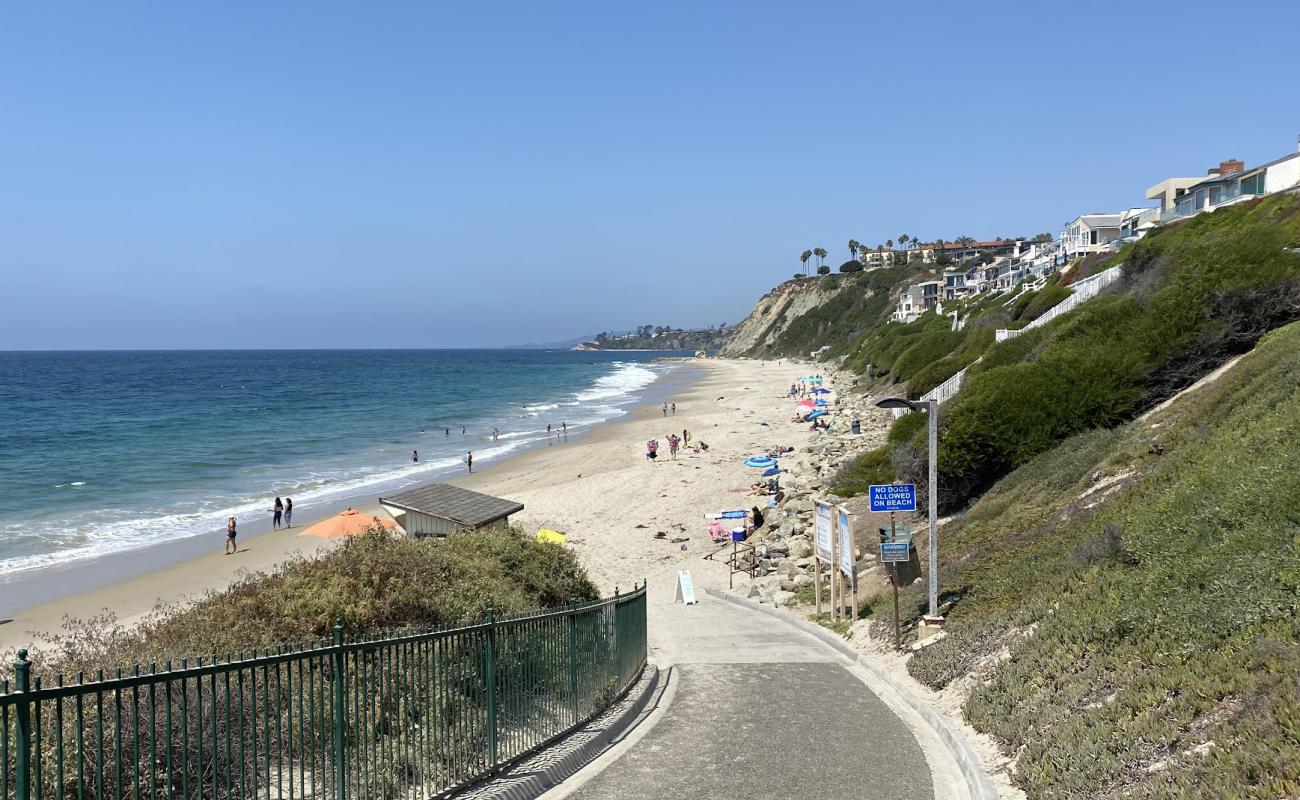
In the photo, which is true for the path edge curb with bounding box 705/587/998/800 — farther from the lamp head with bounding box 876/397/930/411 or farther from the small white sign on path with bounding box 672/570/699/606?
the small white sign on path with bounding box 672/570/699/606

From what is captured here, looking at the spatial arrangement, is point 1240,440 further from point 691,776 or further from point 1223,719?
point 691,776

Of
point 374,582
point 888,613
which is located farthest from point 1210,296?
point 374,582

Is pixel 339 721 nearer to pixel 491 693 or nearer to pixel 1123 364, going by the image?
pixel 491 693

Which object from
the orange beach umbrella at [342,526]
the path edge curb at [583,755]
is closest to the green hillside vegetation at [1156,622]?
the path edge curb at [583,755]

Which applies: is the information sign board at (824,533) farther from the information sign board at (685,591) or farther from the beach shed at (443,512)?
the beach shed at (443,512)

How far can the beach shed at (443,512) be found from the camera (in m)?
16.4

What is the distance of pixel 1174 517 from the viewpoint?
9633mm

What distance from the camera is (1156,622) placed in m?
7.63

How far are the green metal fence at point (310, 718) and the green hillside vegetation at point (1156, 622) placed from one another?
3.94 metres

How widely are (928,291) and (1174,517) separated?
124m

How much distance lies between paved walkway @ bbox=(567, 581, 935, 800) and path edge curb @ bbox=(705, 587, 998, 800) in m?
0.26

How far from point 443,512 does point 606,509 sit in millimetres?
14734

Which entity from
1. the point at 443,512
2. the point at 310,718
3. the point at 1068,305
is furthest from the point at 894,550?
the point at 1068,305

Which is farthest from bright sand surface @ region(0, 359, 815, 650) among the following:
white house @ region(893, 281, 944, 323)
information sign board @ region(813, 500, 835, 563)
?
white house @ region(893, 281, 944, 323)
